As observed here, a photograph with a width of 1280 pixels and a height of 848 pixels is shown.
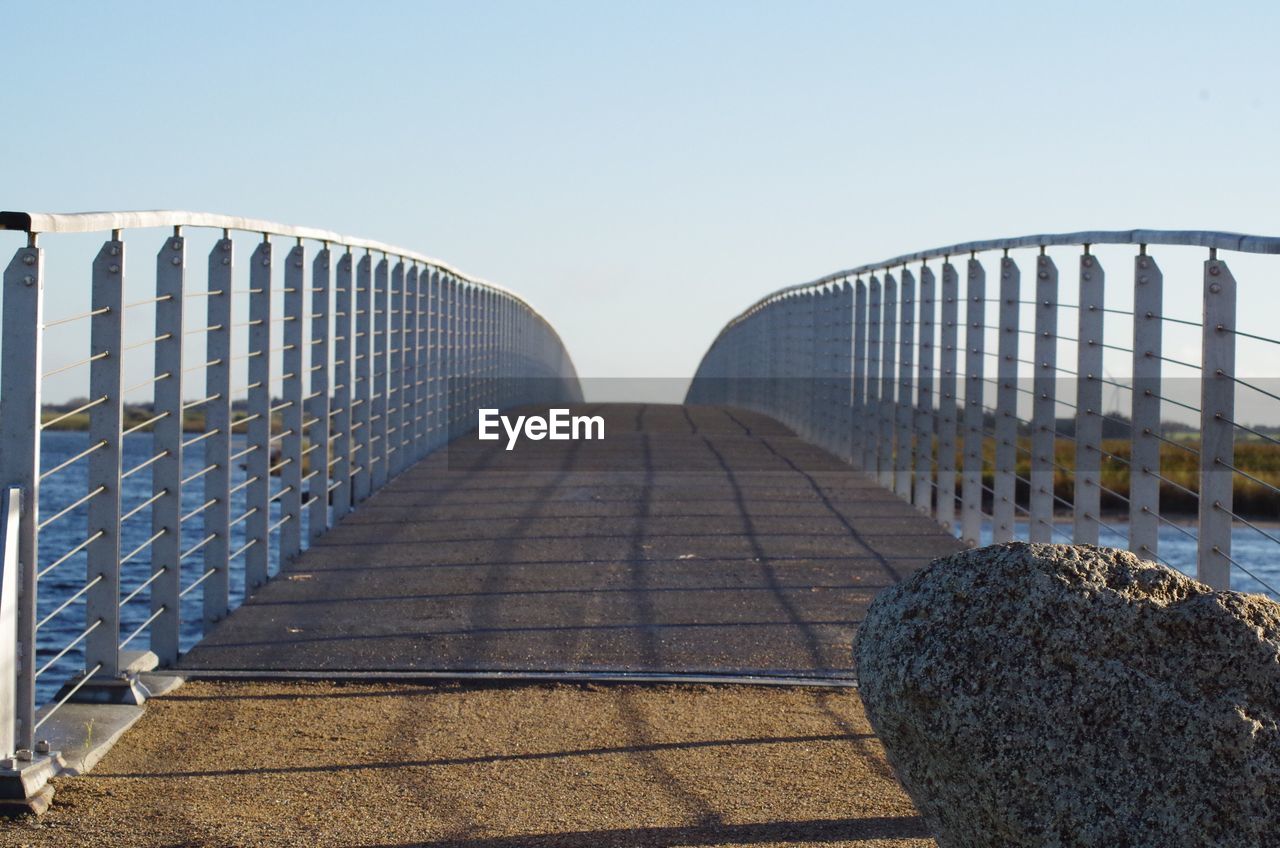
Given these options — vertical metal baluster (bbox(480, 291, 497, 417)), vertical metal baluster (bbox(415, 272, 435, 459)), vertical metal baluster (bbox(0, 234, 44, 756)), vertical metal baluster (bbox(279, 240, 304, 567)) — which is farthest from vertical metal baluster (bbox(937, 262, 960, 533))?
vertical metal baluster (bbox(480, 291, 497, 417))

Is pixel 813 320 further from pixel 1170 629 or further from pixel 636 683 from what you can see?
pixel 1170 629


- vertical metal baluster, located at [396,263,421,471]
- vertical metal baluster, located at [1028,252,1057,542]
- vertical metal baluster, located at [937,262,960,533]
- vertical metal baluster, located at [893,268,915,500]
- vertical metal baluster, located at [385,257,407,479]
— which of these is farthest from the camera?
vertical metal baluster, located at [396,263,421,471]

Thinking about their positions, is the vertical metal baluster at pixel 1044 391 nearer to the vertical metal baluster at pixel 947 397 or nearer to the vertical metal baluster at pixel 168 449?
the vertical metal baluster at pixel 947 397

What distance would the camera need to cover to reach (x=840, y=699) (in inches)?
220

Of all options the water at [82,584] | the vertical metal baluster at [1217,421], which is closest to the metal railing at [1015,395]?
the vertical metal baluster at [1217,421]

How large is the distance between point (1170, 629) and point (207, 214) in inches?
157

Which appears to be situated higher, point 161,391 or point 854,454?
point 161,391

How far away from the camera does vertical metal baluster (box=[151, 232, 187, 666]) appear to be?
223 inches

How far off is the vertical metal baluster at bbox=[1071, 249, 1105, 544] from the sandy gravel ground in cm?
168

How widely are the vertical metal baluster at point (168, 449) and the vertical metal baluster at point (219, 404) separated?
526 mm

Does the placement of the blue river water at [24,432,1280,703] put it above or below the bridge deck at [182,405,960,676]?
below

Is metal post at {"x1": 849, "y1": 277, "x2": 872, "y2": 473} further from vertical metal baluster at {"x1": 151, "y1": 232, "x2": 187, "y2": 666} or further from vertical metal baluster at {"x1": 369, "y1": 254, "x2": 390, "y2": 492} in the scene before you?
vertical metal baluster at {"x1": 151, "y1": 232, "x2": 187, "y2": 666}

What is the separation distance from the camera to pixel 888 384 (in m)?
10.9

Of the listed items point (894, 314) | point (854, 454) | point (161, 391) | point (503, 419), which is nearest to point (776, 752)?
point (161, 391)
